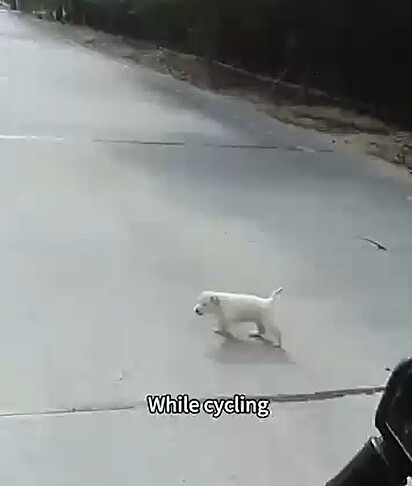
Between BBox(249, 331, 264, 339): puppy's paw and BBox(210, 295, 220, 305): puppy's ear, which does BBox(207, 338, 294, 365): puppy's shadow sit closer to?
BBox(249, 331, 264, 339): puppy's paw

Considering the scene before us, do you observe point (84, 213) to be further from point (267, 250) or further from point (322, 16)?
point (322, 16)

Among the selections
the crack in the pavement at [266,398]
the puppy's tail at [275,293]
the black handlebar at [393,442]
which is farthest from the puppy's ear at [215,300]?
the black handlebar at [393,442]

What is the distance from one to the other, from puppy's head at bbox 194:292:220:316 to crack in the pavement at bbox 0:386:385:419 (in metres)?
0.53

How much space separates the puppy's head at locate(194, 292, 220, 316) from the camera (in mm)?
3306

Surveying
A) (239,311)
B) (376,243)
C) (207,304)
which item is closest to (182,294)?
(207,304)

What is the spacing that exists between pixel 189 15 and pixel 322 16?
3.49 m

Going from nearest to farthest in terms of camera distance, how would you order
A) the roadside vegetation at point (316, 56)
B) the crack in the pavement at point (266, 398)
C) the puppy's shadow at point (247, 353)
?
the crack in the pavement at point (266, 398) < the puppy's shadow at point (247, 353) < the roadside vegetation at point (316, 56)

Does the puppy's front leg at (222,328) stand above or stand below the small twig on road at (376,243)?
above

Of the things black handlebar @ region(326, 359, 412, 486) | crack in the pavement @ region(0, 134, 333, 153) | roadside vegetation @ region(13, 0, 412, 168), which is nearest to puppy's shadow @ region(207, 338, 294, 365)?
black handlebar @ region(326, 359, 412, 486)

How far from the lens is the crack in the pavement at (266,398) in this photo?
2.69 meters

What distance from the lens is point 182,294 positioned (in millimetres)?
3652

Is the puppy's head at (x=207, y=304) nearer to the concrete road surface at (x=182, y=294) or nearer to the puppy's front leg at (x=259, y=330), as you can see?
the concrete road surface at (x=182, y=294)

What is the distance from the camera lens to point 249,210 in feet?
16.7

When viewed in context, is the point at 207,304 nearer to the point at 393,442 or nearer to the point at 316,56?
the point at 393,442
